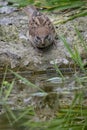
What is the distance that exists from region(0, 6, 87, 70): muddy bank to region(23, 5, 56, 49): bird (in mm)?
137

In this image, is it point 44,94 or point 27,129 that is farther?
point 44,94

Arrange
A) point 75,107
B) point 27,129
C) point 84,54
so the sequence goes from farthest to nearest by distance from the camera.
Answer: point 84,54 → point 75,107 → point 27,129

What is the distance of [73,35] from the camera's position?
9.08m

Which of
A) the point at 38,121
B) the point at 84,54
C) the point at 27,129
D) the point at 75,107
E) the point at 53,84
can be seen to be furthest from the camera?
the point at 84,54

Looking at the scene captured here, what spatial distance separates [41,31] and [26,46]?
1.03 feet

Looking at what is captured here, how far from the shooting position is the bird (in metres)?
8.67

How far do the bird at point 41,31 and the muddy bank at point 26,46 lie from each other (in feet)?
0.45

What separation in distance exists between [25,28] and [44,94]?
2.80 metres

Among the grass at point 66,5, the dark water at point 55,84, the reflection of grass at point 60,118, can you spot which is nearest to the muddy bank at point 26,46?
the grass at point 66,5

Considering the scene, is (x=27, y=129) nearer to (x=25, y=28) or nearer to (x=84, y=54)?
(x=84, y=54)

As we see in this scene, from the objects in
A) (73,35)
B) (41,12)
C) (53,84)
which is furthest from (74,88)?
(41,12)

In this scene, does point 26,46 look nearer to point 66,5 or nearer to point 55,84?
point 66,5

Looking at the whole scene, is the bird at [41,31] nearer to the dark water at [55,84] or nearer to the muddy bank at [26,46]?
the muddy bank at [26,46]

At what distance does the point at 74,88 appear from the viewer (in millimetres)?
7094
